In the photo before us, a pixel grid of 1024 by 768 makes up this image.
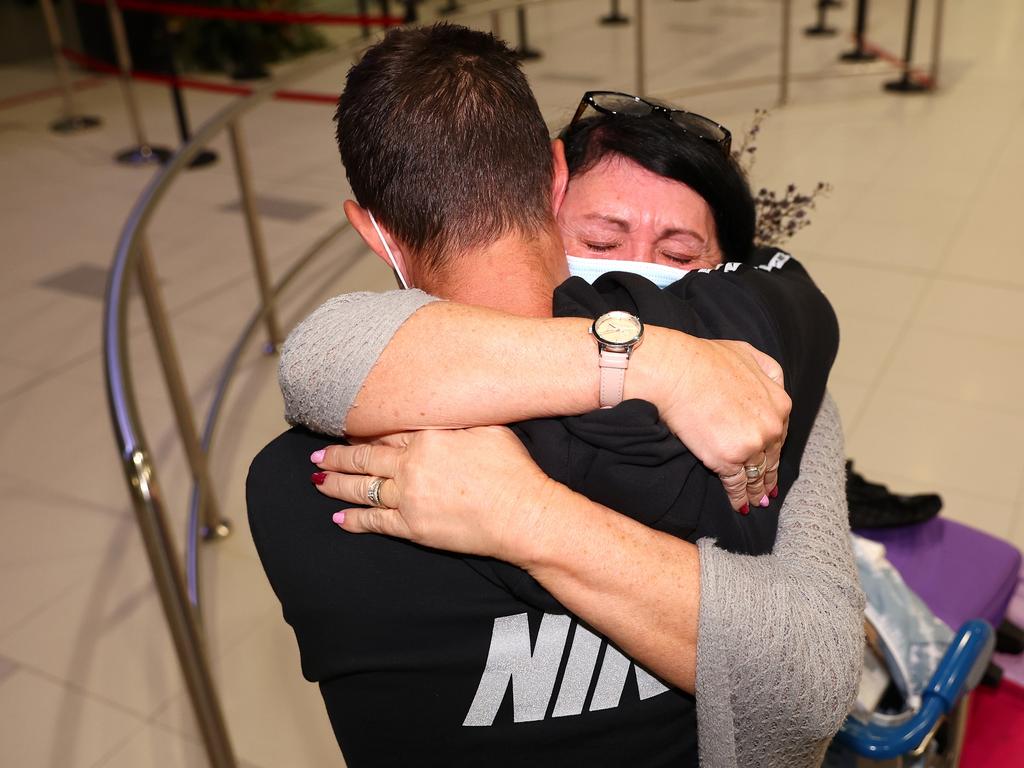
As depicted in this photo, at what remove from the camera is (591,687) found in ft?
3.19

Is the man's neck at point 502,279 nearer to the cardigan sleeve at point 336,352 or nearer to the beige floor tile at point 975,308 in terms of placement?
the cardigan sleeve at point 336,352

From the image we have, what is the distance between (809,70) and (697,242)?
6.95 metres

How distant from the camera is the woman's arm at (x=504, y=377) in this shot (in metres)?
0.91

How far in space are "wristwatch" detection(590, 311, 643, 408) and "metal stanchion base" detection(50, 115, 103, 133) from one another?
721cm

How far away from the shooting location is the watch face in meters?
0.90

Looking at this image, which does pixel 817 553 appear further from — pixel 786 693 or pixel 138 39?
pixel 138 39

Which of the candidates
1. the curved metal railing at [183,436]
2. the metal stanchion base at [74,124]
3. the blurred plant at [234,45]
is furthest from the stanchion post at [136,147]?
the curved metal railing at [183,436]

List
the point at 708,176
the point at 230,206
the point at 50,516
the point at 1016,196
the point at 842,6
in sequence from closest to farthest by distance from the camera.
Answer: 1. the point at 708,176
2. the point at 50,516
3. the point at 1016,196
4. the point at 230,206
5. the point at 842,6

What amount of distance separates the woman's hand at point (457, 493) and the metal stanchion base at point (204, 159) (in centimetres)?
588

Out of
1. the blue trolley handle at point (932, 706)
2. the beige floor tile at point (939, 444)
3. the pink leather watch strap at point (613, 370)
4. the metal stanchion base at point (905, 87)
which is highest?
the pink leather watch strap at point (613, 370)

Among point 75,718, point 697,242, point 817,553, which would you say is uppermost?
point 697,242

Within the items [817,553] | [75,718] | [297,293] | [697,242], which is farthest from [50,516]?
[817,553]

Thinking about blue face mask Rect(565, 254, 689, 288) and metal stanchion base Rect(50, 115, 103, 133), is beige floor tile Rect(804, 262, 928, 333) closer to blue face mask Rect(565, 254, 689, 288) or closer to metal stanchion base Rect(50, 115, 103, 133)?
blue face mask Rect(565, 254, 689, 288)

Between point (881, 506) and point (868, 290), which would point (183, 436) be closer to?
point (881, 506)
